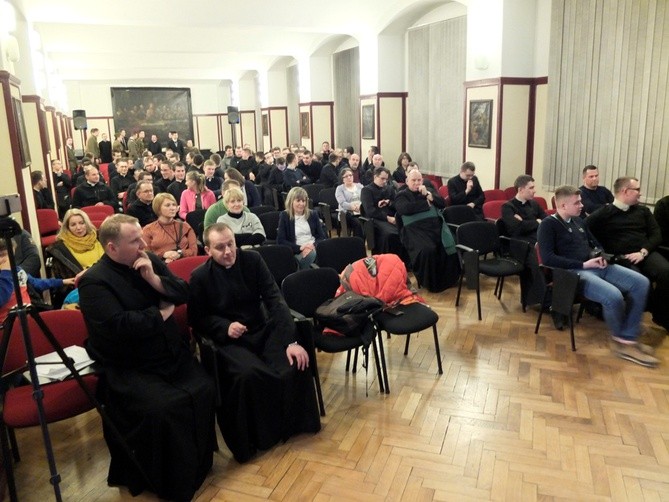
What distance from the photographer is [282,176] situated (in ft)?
32.7

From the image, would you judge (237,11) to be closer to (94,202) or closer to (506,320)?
(94,202)

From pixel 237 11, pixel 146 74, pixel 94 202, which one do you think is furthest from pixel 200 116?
pixel 94 202

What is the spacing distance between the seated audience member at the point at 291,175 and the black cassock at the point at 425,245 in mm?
3972

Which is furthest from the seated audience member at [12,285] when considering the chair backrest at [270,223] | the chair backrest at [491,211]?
the chair backrest at [491,211]

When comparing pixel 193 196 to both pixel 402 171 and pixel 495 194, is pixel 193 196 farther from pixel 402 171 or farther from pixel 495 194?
pixel 495 194

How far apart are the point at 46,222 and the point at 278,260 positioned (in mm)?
3741

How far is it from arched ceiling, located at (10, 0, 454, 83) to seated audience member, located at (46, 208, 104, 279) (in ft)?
19.0

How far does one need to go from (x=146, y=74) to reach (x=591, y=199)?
1890 cm

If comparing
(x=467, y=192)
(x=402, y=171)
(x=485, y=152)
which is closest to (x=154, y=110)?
(x=402, y=171)

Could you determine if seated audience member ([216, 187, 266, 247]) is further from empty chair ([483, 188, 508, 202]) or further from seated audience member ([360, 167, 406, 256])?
empty chair ([483, 188, 508, 202])

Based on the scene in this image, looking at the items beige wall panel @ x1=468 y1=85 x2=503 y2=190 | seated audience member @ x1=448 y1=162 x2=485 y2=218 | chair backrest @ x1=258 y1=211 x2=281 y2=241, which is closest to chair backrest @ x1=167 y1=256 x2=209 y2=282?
chair backrest @ x1=258 y1=211 x2=281 y2=241

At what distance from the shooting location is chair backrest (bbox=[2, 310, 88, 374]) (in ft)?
10.7

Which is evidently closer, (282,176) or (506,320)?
(506,320)

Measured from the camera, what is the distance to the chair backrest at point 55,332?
325cm
